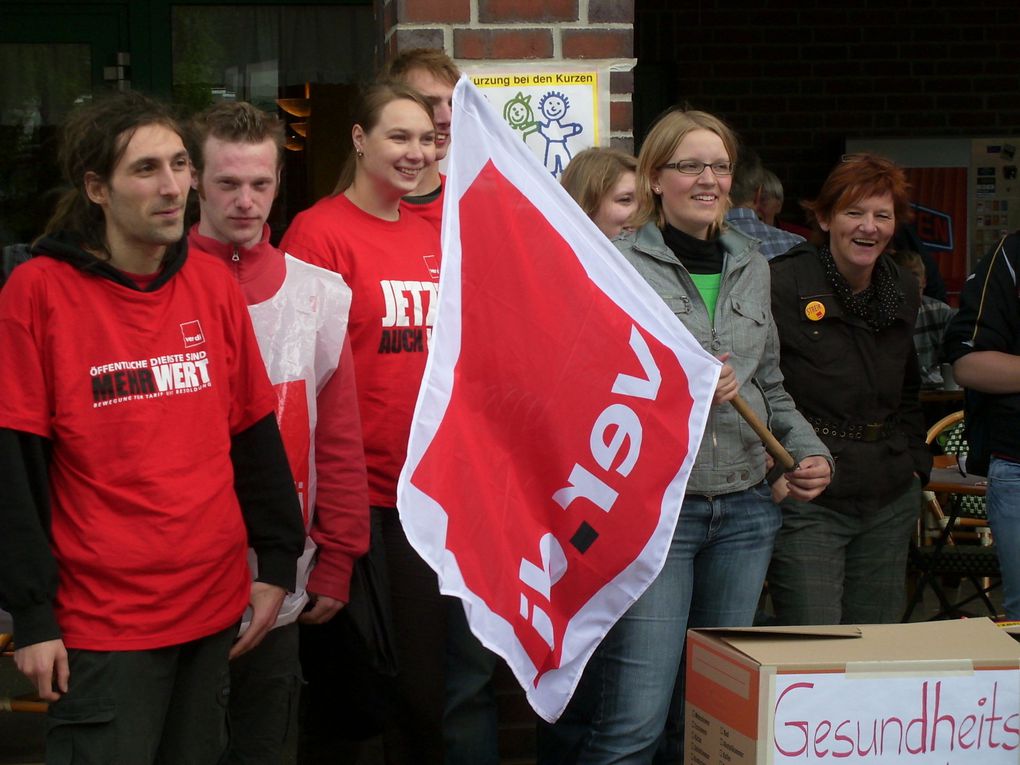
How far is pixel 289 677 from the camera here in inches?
138

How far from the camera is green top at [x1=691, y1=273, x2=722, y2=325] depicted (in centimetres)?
361

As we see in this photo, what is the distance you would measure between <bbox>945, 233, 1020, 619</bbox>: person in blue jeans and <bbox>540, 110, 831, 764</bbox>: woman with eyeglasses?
804mm

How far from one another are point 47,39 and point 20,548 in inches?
170

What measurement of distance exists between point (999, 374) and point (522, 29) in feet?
5.63

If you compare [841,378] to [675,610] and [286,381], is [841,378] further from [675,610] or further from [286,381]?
[286,381]

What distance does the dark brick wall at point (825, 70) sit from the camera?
859 cm

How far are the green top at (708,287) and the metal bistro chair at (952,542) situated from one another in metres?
2.58

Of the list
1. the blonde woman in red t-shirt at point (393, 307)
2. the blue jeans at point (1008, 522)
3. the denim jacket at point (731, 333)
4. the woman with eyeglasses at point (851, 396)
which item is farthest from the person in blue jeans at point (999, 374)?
the blonde woman in red t-shirt at point (393, 307)

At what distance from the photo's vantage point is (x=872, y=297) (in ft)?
13.3

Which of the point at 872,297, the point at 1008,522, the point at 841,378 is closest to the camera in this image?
the point at 841,378

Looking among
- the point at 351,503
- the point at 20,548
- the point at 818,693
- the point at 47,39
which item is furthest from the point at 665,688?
the point at 47,39

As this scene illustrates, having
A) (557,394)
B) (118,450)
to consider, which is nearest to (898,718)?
(557,394)

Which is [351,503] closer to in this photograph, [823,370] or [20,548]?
[20,548]

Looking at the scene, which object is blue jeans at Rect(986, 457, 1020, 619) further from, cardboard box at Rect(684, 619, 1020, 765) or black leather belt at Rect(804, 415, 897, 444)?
cardboard box at Rect(684, 619, 1020, 765)
